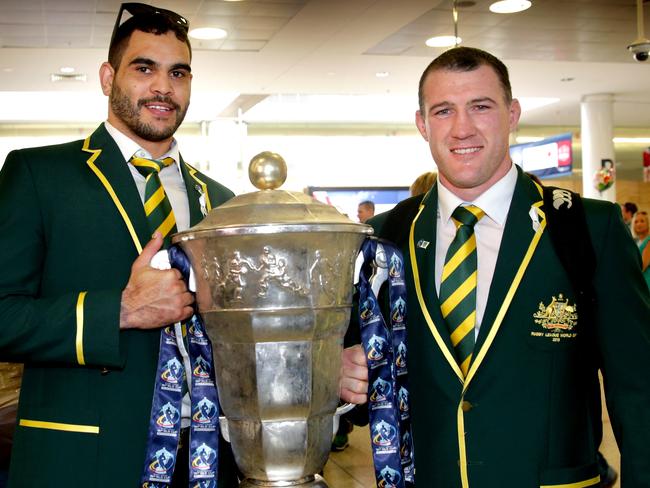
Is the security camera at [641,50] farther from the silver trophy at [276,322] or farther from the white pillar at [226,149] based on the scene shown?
the white pillar at [226,149]

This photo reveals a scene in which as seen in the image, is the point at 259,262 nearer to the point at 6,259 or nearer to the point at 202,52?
the point at 6,259

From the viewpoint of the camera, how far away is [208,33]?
9062 mm

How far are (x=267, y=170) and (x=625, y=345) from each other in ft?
3.02

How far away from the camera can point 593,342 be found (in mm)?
1897

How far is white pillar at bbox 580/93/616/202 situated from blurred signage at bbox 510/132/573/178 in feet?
1.45

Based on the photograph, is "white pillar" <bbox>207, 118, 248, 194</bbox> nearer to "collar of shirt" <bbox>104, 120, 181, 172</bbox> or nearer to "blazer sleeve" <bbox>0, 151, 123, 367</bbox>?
"collar of shirt" <bbox>104, 120, 181, 172</bbox>

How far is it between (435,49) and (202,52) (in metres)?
2.99

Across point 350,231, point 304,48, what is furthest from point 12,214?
point 304,48

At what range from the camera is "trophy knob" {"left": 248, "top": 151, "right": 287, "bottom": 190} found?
5.19ft

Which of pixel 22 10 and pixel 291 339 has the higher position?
pixel 22 10

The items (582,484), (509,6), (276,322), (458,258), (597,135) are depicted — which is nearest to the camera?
(276,322)

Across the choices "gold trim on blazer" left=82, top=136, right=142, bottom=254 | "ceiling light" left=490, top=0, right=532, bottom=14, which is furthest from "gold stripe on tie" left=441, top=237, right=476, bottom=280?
"ceiling light" left=490, top=0, right=532, bottom=14

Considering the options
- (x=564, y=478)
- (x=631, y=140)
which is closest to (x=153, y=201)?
(x=564, y=478)

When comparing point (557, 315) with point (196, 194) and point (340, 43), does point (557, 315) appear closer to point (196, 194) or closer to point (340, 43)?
point (196, 194)
